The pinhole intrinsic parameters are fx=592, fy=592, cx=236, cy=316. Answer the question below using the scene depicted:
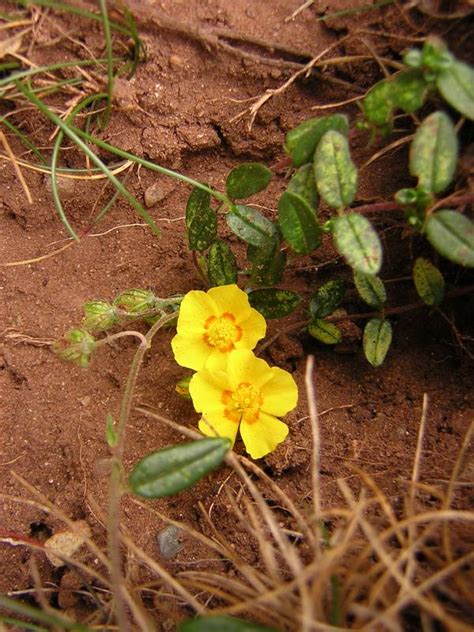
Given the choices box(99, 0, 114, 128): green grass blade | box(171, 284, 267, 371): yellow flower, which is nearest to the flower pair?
box(171, 284, 267, 371): yellow flower

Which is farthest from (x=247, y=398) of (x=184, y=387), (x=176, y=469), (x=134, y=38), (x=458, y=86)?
(x=134, y=38)

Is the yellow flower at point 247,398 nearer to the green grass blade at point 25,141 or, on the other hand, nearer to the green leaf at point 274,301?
the green leaf at point 274,301

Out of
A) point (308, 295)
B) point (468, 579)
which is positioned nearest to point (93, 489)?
point (308, 295)

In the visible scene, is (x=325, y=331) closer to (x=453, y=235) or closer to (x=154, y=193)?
(x=453, y=235)

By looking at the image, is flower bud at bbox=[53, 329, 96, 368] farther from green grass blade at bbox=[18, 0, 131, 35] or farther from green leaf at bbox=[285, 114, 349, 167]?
green grass blade at bbox=[18, 0, 131, 35]

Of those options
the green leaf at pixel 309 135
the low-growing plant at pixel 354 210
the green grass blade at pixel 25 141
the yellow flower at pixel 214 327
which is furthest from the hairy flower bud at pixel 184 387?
the green grass blade at pixel 25 141

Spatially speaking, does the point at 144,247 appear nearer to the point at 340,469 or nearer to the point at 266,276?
the point at 266,276
